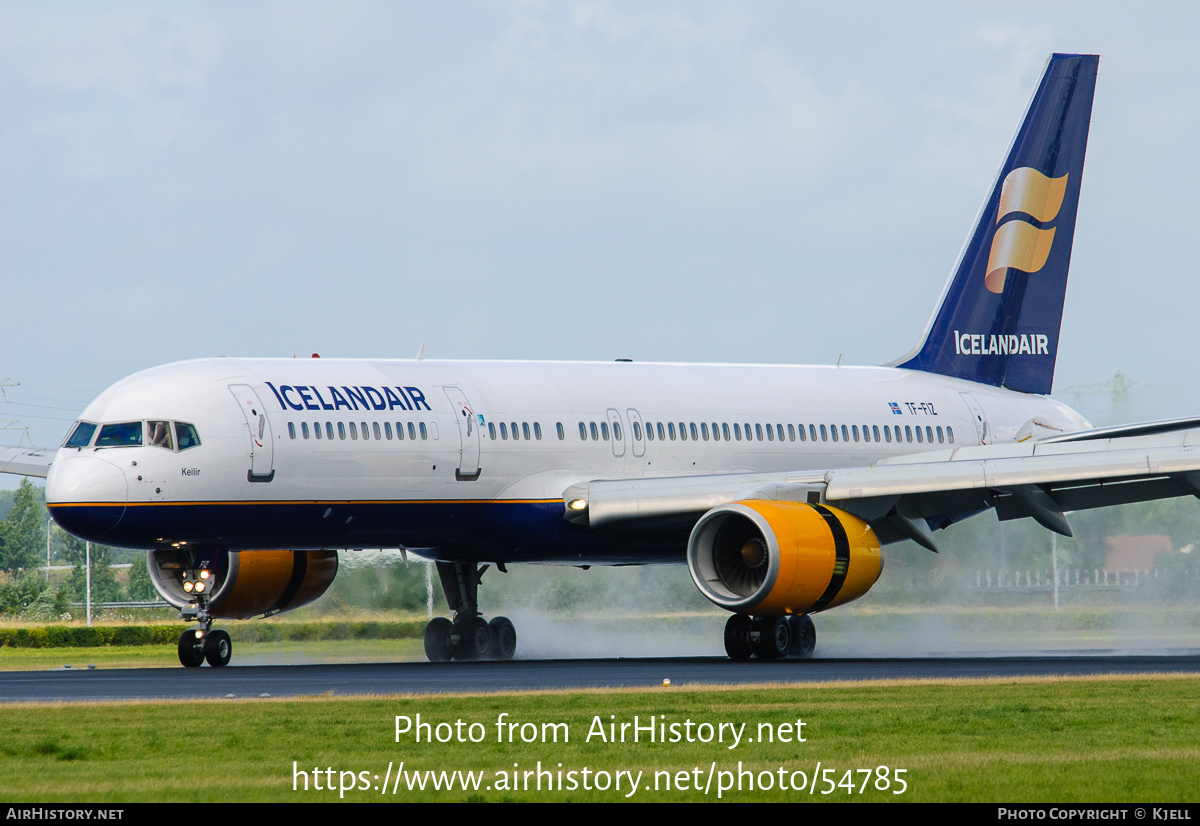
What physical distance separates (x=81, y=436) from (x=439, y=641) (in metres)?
7.72

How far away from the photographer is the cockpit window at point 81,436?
23.0 m

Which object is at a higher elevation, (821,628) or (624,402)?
(624,402)

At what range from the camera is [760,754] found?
12133 millimetres

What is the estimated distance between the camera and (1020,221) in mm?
33250

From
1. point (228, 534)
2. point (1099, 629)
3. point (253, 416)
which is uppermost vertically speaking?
point (253, 416)

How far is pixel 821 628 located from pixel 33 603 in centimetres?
3243

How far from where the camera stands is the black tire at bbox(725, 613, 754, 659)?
24.8 meters

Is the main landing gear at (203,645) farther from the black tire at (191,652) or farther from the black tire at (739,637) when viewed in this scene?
the black tire at (739,637)

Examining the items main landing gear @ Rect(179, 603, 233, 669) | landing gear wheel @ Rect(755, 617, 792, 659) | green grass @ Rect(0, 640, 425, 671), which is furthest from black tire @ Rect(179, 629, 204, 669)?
landing gear wheel @ Rect(755, 617, 792, 659)

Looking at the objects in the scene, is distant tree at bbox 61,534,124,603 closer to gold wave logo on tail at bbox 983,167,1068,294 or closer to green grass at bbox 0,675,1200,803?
gold wave logo on tail at bbox 983,167,1068,294

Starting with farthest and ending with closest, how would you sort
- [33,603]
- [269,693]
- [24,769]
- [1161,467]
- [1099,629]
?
[33,603], [1099,629], [1161,467], [269,693], [24,769]

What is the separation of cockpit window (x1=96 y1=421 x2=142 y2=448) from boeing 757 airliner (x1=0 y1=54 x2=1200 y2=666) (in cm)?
3

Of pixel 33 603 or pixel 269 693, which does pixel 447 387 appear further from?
pixel 33 603
